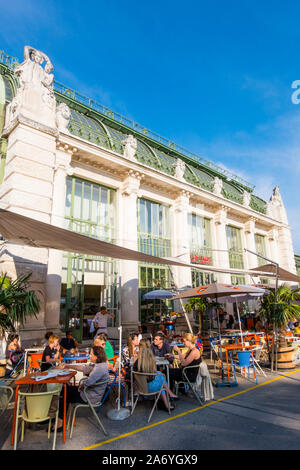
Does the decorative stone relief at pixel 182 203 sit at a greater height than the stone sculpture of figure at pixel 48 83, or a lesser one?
lesser

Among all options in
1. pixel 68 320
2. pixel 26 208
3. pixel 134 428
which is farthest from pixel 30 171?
pixel 134 428

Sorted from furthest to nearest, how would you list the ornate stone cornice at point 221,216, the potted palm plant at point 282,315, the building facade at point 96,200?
the ornate stone cornice at point 221,216, the building facade at point 96,200, the potted palm plant at point 282,315

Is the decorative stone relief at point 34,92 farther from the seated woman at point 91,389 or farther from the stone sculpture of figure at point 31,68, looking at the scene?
the seated woman at point 91,389

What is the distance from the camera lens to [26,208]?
32.3 ft

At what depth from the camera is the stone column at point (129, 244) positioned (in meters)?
13.4

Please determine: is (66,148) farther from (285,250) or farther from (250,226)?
(285,250)

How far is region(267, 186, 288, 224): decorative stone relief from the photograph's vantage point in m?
26.6

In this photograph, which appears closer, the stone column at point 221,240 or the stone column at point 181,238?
the stone column at point 181,238

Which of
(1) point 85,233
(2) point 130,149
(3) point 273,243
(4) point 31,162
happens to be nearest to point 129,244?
(1) point 85,233

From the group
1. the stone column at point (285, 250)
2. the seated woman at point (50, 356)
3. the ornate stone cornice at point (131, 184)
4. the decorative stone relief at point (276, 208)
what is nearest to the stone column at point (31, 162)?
the seated woman at point (50, 356)

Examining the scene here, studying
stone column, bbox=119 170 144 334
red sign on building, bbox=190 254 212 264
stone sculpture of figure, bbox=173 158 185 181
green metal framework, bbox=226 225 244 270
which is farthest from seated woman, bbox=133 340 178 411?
green metal framework, bbox=226 225 244 270

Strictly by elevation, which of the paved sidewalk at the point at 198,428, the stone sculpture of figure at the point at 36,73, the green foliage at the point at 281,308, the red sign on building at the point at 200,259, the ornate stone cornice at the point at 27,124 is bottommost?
the paved sidewalk at the point at 198,428

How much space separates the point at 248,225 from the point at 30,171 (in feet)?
58.9
